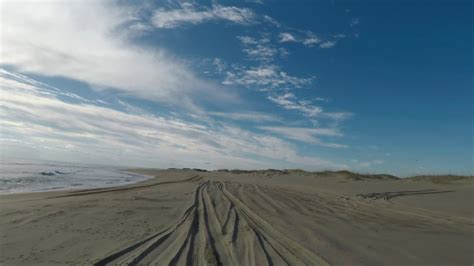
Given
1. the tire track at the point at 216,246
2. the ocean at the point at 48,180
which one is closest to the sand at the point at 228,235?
the tire track at the point at 216,246

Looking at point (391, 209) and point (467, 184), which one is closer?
point (391, 209)

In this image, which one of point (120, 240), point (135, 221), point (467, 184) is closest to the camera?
point (120, 240)

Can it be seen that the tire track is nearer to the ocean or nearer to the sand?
the sand

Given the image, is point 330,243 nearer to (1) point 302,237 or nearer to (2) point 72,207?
(1) point 302,237

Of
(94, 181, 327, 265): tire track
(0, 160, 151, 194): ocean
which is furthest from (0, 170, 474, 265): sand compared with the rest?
(0, 160, 151, 194): ocean

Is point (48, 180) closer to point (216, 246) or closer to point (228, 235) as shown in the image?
point (228, 235)

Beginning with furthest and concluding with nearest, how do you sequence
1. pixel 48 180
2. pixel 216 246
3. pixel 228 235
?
1. pixel 48 180
2. pixel 228 235
3. pixel 216 246

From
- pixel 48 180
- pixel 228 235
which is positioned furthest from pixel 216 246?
pixel 48 180

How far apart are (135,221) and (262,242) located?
148 inches

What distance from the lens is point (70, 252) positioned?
598cm

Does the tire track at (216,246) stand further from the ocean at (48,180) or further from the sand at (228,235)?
the ocean at (48,180)

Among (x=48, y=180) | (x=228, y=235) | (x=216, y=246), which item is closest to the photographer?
(x=216, y=246)

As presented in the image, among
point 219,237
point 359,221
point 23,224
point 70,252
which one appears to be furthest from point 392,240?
point 23,224

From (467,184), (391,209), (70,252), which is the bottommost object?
(70,252)
